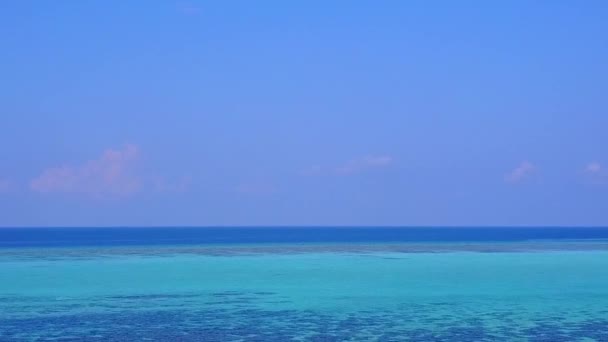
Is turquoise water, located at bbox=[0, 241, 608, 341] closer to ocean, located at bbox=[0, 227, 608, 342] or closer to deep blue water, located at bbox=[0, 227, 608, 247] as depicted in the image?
ocean, located at bbox=[0, 227, 608, 342]

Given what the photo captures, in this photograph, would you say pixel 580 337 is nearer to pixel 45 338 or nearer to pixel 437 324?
pixel 437 324

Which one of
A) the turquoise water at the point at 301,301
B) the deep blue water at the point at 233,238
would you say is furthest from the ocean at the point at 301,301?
the deep blue water at the point at 233,238

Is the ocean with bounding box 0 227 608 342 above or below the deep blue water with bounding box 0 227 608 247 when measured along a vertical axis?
below

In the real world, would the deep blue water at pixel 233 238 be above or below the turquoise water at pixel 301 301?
above

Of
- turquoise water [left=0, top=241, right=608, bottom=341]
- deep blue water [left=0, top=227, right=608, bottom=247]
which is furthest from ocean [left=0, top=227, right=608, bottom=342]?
deep blue water [left=0, top=227, right=608, bottom=247]

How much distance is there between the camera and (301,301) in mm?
23516

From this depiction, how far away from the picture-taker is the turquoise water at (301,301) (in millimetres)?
17688

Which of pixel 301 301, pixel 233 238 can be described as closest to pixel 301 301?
pixel 301 301

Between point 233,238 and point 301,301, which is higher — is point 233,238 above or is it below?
above

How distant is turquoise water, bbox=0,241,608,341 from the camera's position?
17.7 metres

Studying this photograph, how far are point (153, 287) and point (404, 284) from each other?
30.0 ft

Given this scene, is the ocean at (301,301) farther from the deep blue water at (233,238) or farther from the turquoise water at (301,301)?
the deep blue water at (233,238)

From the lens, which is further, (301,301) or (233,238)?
(233,238)

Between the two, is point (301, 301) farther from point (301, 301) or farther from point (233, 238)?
point (233, 238)
